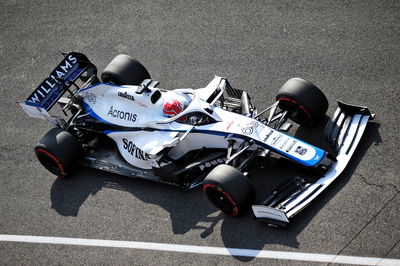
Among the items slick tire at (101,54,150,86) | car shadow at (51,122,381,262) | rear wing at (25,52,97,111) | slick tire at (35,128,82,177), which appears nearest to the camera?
car shadow at (51,122,381,262)

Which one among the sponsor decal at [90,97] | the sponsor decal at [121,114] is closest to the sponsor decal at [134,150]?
the sponsor decal at [121,114]

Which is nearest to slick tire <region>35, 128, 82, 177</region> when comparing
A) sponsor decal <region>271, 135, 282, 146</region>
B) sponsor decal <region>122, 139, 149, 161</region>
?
sponsor decal <region>122, 139, 149, 161</region>

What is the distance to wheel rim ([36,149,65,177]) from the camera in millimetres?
10000

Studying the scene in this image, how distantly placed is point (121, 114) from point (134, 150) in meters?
0.78

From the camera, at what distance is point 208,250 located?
341 inches

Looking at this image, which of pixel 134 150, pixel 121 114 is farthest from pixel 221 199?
pixel 121 114

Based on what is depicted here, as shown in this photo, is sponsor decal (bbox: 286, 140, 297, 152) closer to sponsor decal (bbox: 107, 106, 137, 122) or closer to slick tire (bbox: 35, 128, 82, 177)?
sponsor decal (bbox: 107, 106, 137, 122)

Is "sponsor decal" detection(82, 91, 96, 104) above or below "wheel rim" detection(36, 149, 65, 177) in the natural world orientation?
above

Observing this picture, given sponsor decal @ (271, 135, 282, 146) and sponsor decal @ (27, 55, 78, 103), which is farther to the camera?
sponsor decal @ (27, 55, 78, 103)

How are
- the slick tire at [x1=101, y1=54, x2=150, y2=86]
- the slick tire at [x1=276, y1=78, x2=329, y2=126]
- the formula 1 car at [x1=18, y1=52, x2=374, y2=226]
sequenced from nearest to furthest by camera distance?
1. the formula 1 car at [x1=18, y1=52, x2=374, y2=226]
2. the slick tire at [x1=276, y1=78, x2=329, y2=126]
3. the slick tire at [x1=101, y1=54, x2=150, y2=86]

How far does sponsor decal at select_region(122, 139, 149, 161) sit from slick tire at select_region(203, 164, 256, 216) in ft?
5.28

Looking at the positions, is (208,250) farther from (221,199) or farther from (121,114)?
(121,114)

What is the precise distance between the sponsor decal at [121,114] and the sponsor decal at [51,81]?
1.31 m

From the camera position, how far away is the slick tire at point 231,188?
8.43 meters
